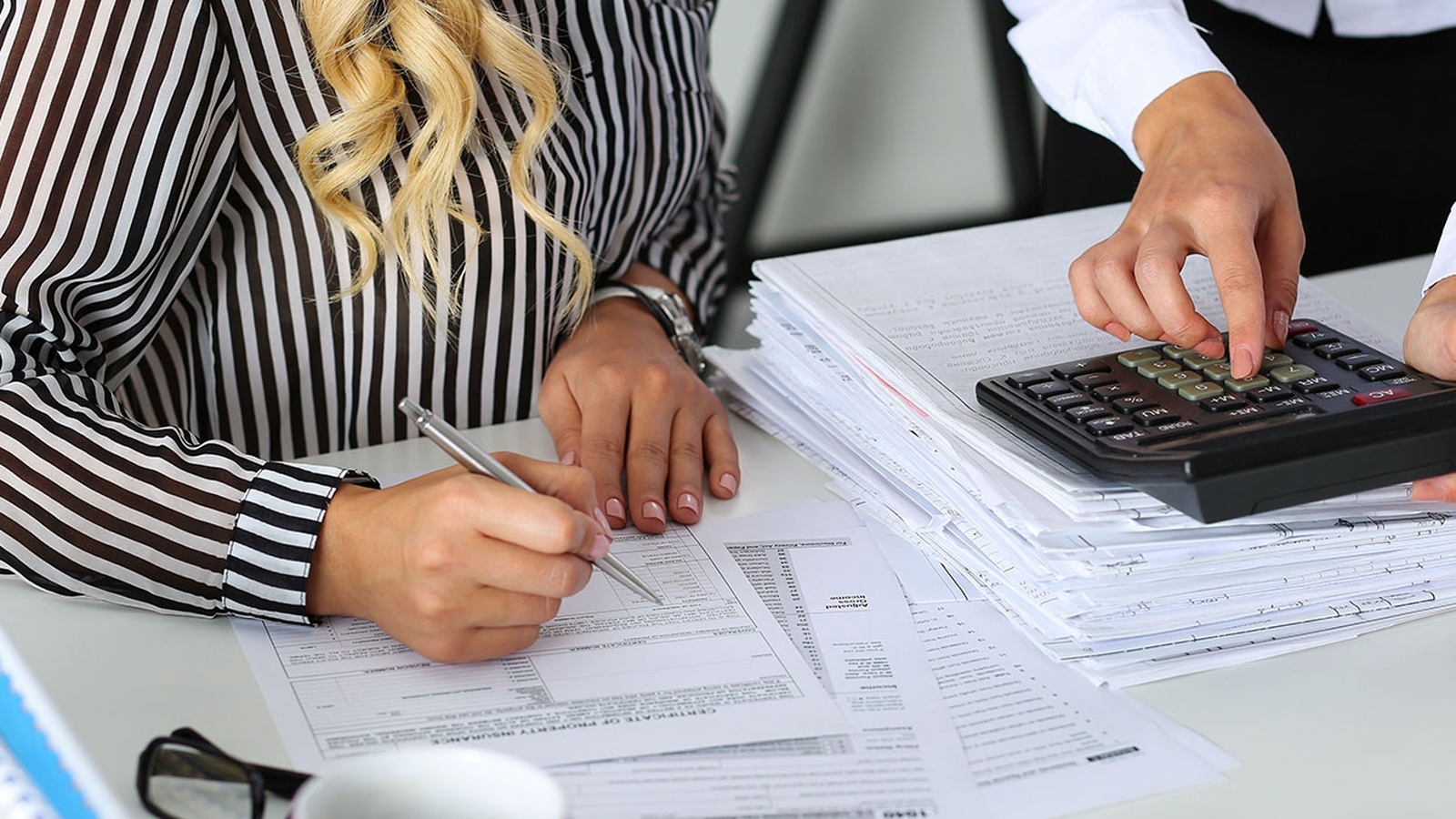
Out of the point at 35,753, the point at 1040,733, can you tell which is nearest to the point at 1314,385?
the point at 1040,733

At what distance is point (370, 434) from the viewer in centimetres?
99

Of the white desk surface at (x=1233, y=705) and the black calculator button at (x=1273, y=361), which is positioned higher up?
the black calculator button at (x=1273, y=361)

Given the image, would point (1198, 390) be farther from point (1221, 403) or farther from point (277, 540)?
point (277, 540)

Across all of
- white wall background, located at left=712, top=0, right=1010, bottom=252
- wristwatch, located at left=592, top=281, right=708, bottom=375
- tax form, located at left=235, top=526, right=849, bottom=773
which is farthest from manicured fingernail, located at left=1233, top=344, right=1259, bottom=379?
white wall background, located at left=712, top=0, right=1010, bottom=252

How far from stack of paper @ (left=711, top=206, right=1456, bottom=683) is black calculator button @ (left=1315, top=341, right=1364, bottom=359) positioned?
0.26ft

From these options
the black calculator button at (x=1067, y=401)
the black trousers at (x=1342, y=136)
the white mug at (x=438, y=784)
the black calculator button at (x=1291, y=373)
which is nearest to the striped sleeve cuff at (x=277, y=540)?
→ the white mug at (x=438, y=784)

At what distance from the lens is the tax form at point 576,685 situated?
1.93 ft

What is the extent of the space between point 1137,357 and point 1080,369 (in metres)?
0.04

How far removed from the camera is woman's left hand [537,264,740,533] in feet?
2.68

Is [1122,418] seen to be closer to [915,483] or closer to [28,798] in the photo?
[915,483]

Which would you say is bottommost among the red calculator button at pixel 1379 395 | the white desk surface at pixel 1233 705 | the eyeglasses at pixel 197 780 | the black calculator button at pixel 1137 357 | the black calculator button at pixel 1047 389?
the white desk surface at pixel 1233 705

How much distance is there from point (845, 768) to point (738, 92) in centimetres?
252

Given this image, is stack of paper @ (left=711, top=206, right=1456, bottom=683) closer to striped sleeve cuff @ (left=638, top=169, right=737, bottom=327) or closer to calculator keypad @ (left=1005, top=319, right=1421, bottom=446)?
calculator keypad @ (left=1005, top=319, right=1421, bottom=446)

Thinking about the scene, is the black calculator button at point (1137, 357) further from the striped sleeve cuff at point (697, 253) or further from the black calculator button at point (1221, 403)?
the striped sleeve cuff at point (697, 253)
